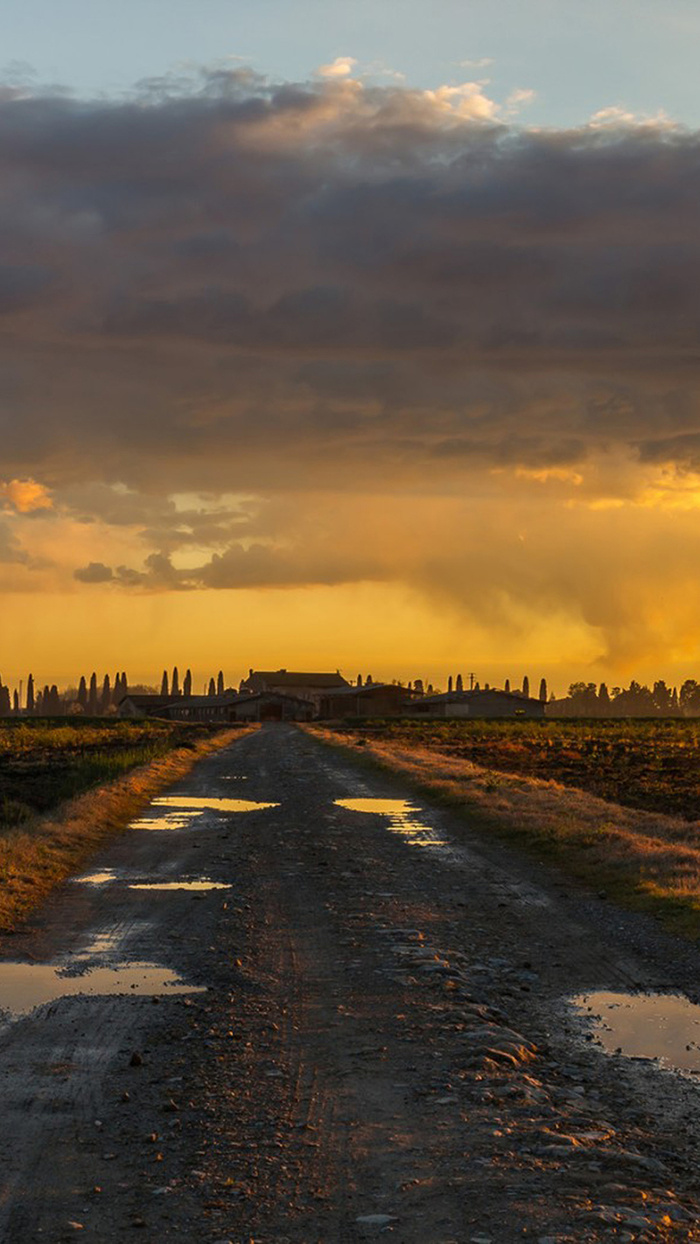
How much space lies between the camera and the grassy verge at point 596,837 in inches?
666

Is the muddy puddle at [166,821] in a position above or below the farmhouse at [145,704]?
below

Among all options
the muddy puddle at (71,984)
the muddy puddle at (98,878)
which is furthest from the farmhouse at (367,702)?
the muddy puddle at (71,984)

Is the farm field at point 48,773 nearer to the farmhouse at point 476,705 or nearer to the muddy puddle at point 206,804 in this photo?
the muddy puddle at point 206,804

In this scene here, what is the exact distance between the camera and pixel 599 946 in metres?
13.9

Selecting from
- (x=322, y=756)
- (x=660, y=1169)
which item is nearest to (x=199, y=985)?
(x=660, y=1169)

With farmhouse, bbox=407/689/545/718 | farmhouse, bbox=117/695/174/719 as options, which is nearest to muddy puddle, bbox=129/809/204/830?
farmhouse, bbox=407/689/545/718

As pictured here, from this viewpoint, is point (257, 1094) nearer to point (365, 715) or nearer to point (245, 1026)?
point (245, 1026)

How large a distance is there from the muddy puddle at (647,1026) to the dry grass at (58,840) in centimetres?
700

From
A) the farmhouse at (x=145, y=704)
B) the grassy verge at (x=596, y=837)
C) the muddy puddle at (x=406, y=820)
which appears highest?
the farmhouse at (x=145, y=704)

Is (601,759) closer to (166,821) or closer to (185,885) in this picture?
(166,821)

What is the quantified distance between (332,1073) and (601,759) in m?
56.6

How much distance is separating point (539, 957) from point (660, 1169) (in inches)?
243

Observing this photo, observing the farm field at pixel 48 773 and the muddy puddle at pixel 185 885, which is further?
the farm field at pixel 48 773

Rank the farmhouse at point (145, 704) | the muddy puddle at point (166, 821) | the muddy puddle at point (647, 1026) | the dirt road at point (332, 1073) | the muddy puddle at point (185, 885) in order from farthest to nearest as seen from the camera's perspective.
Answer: the farmhouse at point (145, 704), the muddy puddle at point (166, 821), the muddy puddle at point (185, 885), the muddy puddle at point (647, 1026), the dirt road at point (332, 1073)
